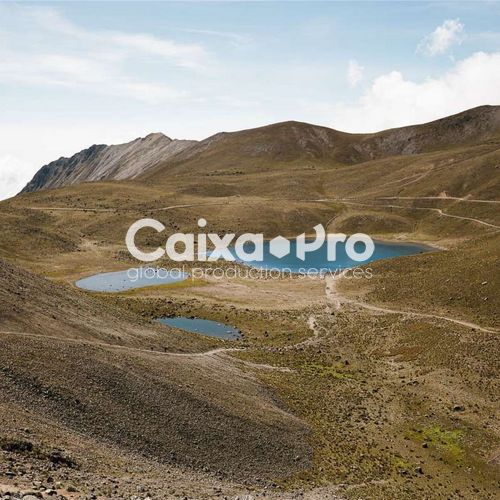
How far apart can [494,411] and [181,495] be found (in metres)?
34.1

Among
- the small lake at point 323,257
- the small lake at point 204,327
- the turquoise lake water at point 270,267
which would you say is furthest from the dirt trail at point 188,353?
the small lake at point 323,257

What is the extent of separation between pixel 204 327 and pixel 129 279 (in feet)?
109

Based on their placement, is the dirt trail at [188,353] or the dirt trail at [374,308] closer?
the dirt trail at [188,353]

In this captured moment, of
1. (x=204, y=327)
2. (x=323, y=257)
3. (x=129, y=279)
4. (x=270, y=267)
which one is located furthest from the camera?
(x=323, y=257)

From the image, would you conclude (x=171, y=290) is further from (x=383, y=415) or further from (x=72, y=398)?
(x=72, y=398)

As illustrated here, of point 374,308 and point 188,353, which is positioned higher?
point 188,353

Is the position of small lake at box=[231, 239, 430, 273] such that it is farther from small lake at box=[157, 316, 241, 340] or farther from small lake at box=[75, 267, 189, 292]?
small lake at box=[157, 316, 241, 340]

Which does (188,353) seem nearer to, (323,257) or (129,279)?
(129,279)

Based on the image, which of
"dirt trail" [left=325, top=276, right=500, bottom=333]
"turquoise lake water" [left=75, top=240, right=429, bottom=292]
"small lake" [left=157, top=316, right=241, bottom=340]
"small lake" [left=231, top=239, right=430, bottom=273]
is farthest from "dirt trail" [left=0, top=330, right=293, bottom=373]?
"small lake" [left=231, top=239, right=430, bottom=273]

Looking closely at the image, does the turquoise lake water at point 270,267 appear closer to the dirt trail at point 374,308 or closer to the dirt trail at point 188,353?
the dirt trail at point 374,308

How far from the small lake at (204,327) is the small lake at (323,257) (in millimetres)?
39663

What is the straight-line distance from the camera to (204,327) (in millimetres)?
75812

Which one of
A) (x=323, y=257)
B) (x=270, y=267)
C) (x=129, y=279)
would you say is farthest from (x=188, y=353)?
(x=323, y=257)

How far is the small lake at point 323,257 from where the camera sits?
118500 millimetres
